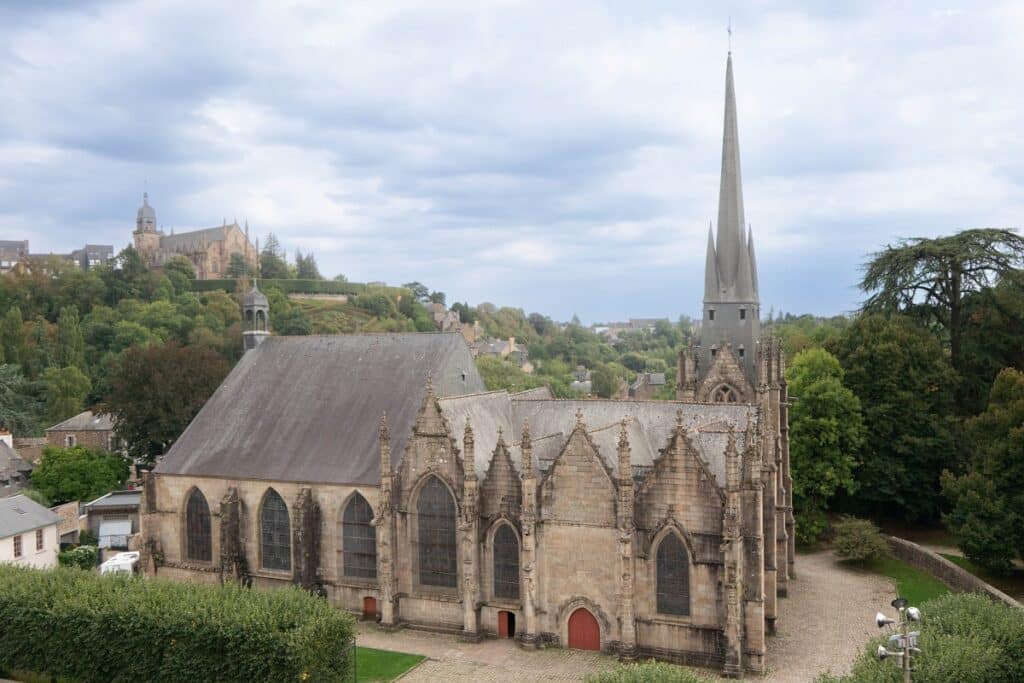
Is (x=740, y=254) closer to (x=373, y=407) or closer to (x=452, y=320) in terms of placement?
(x=373, y=407)

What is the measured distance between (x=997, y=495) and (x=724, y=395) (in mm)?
12852

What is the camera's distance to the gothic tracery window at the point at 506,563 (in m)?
31.6

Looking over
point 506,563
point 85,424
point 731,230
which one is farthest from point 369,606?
point 85,424

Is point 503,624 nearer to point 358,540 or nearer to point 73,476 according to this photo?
point 358,540

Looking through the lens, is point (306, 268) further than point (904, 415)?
Yes

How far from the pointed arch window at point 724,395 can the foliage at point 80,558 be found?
35.9 m

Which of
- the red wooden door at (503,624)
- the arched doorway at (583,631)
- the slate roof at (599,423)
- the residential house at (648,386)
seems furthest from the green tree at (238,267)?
the arched doorway at (583,631)

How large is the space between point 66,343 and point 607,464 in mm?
81489

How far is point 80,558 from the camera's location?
4447 cm

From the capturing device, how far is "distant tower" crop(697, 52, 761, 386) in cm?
4100

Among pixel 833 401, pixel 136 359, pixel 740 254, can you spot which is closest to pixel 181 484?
pixel 136 359

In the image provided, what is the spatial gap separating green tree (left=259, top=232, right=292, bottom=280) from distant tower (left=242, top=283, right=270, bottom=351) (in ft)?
341

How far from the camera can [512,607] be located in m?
31.6

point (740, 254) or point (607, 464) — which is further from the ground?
point (740, 254)
